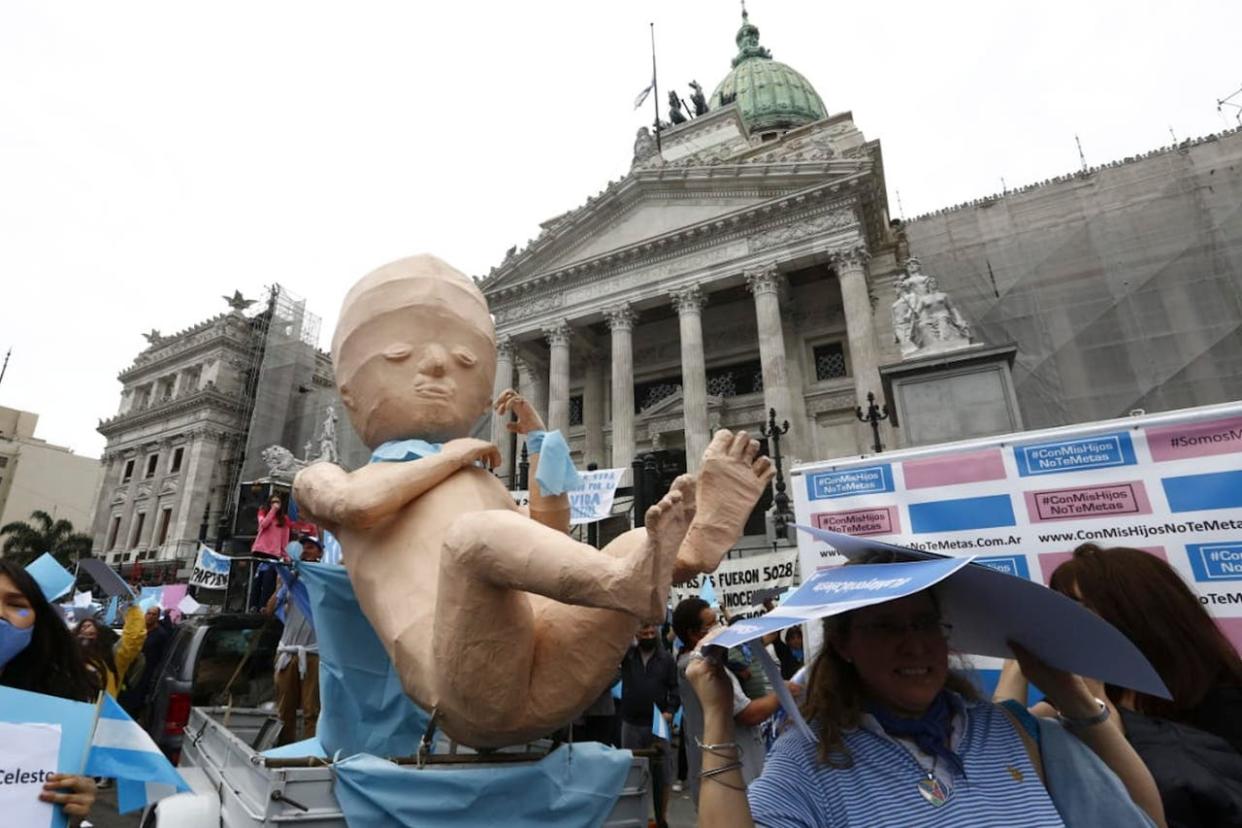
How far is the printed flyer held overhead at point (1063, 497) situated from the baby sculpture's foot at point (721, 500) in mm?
2363

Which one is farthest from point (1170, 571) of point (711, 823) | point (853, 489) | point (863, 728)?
point (853, 489)

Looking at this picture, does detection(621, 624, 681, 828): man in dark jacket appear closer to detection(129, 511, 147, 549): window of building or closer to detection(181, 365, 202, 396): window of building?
detection(129, 511, 147, 549): window of building

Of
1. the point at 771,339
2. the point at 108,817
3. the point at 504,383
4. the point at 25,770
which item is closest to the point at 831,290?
the point at 771,339

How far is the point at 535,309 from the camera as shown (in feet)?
82.1

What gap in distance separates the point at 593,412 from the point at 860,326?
36.8 feet

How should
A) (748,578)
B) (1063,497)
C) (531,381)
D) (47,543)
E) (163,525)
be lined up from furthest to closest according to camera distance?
(47,543)
(163,525)
(531,381)
(748,578)
(1063,497)

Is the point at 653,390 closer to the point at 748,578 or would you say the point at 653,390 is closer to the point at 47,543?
the point at 748,578

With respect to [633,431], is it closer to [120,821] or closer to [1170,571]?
[120,821]

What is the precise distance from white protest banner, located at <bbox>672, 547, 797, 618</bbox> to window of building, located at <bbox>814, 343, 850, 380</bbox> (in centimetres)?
1351

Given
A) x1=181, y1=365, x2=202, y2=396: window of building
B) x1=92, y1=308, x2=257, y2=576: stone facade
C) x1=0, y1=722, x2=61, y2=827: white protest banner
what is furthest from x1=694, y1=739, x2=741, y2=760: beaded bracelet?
x1=181, y1=365, x2=202, y2=396: window of building

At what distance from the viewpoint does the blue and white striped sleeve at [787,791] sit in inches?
53.9

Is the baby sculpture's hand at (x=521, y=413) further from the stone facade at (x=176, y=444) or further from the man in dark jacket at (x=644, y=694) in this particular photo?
the stone facade at (x=176, y=444)

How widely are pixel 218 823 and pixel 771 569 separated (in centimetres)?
885

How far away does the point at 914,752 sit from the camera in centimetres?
147
